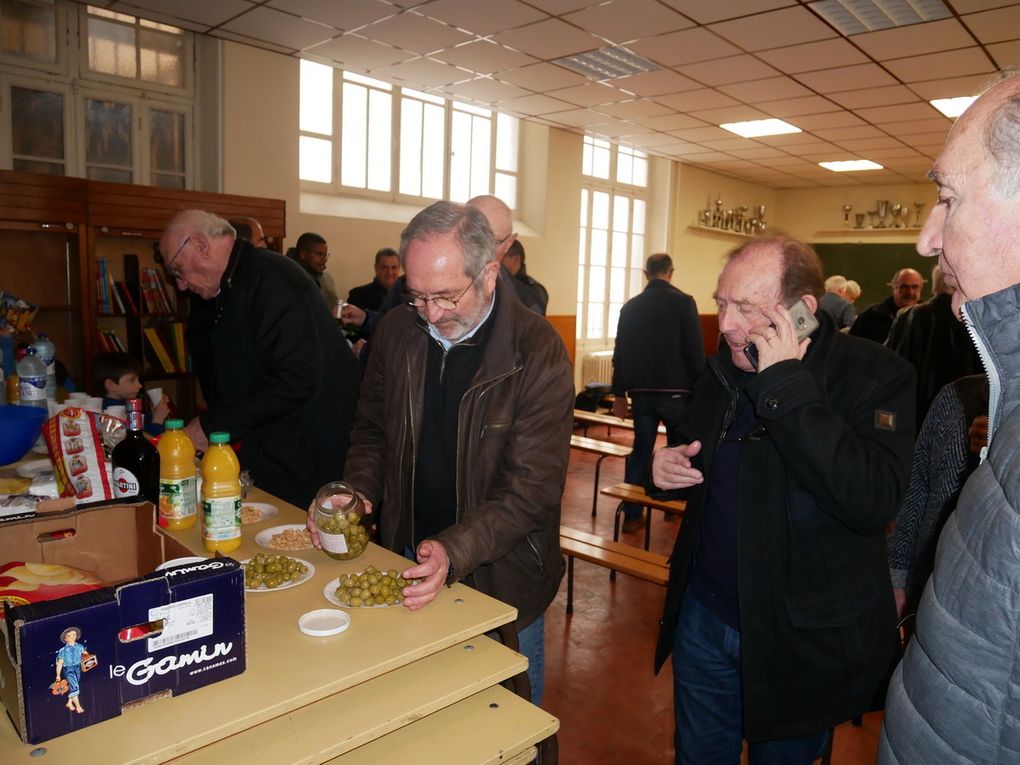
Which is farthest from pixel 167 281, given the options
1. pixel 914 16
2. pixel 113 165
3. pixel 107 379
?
pixel 914 16

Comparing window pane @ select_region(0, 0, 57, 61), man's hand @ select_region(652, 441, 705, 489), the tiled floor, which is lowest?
the tiled floor

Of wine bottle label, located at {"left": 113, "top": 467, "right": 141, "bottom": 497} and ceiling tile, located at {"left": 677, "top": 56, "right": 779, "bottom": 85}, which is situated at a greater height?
ceiling tile, located at {"left": 677, "top": 56, "right": 779, "bottom": 85}

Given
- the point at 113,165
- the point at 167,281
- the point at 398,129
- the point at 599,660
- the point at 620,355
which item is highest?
the point at 398,129

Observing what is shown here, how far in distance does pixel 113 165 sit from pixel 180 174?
1.53 feet

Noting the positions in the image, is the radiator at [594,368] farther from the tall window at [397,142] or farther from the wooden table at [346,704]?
the wooden table at [346,704]

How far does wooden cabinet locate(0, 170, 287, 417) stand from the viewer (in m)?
Result: 4.21

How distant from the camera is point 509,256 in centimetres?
325

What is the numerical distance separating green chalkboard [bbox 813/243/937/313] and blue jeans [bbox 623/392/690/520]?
7.80 metres

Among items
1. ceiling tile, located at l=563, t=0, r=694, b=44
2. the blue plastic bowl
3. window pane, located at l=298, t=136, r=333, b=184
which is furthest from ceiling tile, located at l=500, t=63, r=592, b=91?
the blue plastic bowl

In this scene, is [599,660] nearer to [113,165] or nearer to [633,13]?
[633,13]

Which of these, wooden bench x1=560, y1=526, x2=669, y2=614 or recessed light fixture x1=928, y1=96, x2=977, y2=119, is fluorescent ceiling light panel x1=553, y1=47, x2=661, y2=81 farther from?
wooden bench x1=560, y1=526, x2=669, y2=614

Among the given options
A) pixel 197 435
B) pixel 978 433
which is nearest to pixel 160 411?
pixel 197 435

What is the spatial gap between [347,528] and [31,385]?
1.53 metres

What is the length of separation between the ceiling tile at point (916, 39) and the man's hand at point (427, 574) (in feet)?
16.6
